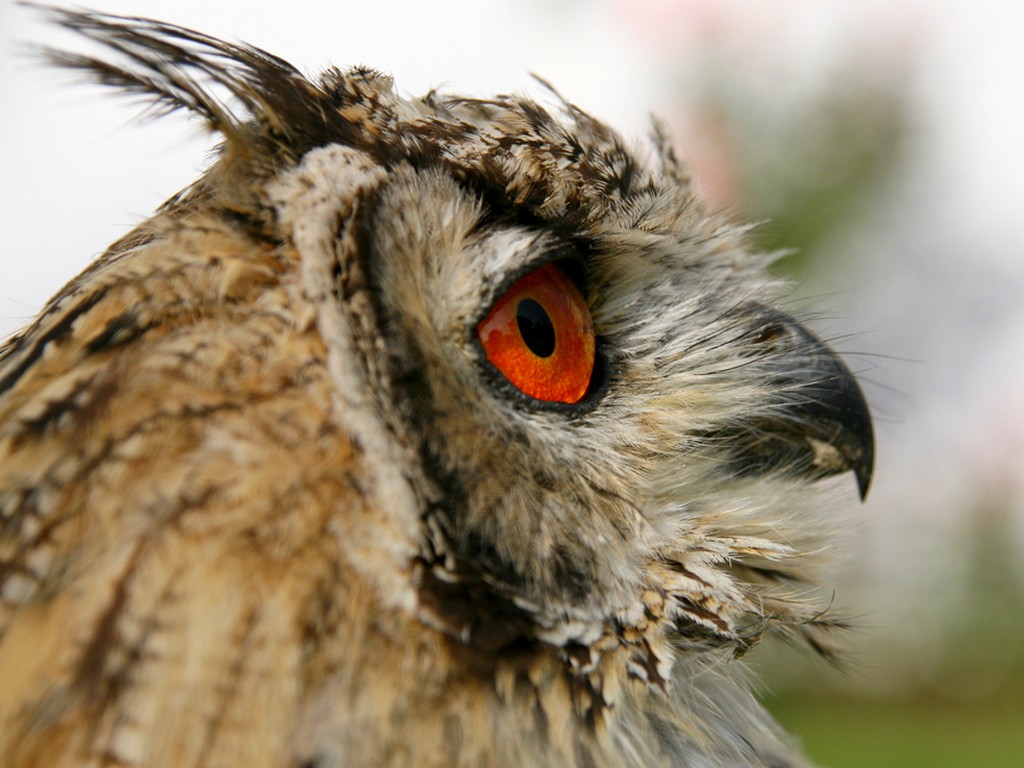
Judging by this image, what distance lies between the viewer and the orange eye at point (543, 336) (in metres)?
1.07

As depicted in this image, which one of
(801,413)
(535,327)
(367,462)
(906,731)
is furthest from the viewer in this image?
(906,731)

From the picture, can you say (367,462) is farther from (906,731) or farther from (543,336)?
(906,731)

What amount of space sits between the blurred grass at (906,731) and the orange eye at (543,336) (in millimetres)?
5158

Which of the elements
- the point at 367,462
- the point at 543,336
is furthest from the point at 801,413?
the point at 367,462

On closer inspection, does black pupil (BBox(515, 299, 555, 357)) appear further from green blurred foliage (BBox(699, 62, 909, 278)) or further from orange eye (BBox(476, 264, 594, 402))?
green blurred foliage (BBox(699, 62, 909, 278))

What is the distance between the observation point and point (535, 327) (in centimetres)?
112

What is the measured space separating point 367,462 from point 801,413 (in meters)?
0.82

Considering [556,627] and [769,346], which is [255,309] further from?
[769,346]

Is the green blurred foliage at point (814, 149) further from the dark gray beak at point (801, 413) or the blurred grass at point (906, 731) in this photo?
the dark gray beak at point (801, 413)

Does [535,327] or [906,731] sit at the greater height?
[535,327]

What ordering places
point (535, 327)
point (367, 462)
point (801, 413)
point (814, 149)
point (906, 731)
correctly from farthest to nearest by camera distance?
point (814, 149)
point (906, 731)
point (801, 413)
point (535, 327)
point (367, 462)

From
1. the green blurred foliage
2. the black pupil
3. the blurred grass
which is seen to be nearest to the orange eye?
the black pupil

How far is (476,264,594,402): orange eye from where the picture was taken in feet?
3.51

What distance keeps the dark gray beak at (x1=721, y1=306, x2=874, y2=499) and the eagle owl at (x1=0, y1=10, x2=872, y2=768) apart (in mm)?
147
